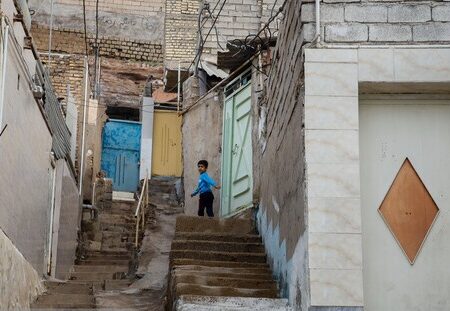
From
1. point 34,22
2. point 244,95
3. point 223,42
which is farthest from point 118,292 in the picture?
point 34,22

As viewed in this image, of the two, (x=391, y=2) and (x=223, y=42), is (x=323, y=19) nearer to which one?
(x=391, y=2)

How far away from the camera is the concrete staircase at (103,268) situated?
9.17 meters

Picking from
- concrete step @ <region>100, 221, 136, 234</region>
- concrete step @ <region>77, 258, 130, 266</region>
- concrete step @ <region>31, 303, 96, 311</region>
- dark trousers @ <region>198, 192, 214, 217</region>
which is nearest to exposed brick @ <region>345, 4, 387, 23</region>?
concrete step @ <region>31, 303, 96, 311</region>

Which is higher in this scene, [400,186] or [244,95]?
[244,95]

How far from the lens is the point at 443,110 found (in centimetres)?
734

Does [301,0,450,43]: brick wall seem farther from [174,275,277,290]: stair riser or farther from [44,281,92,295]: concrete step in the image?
[44,281,92,295]: concrete step

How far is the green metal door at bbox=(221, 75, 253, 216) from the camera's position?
1430 centimetres

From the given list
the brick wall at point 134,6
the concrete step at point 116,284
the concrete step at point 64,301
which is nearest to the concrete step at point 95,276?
the concrete step at point 116,284

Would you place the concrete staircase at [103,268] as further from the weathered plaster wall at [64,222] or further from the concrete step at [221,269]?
the concrete step at [221,269]

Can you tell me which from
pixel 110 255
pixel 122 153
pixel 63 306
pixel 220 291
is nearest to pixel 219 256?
pixel 220 291

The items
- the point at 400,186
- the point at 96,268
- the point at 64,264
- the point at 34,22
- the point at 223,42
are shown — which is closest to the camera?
the point at 400,186

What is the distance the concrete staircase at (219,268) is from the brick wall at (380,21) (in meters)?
2.54

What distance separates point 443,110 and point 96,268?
8439 millimetres

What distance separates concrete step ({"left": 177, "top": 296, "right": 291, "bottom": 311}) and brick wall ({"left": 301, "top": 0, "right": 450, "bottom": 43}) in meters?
2.45
